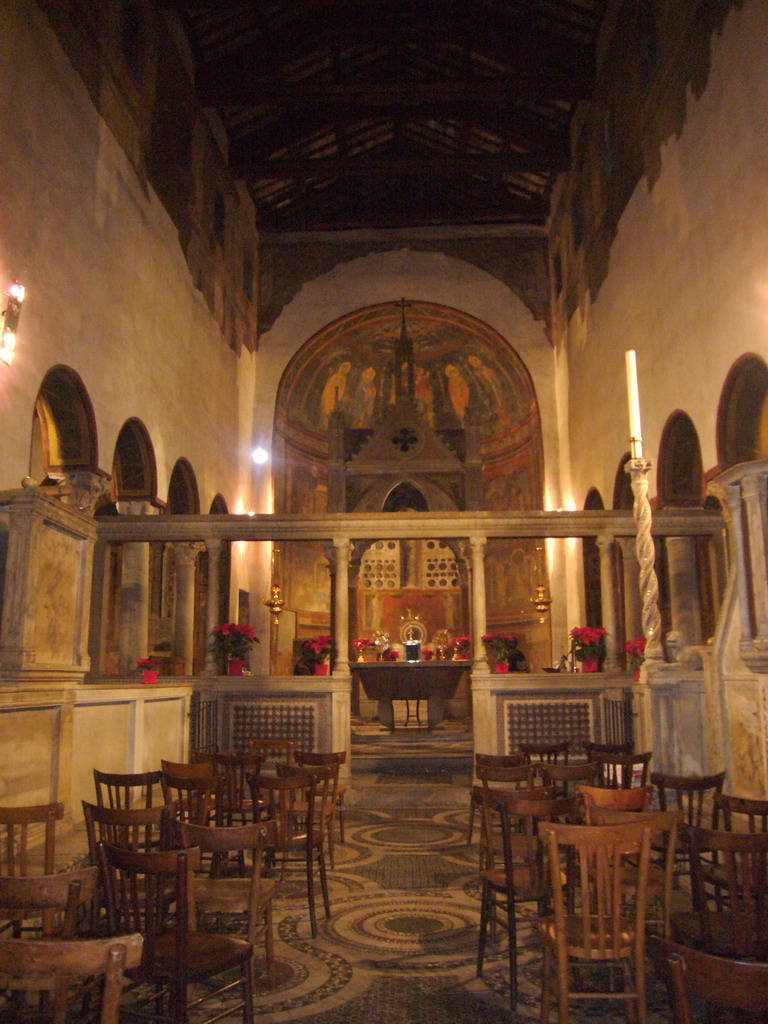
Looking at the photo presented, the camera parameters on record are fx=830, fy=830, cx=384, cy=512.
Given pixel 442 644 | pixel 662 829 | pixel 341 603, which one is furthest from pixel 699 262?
pixel 442 644

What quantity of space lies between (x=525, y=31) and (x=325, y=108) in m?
4.87

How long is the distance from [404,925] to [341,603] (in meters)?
6.28

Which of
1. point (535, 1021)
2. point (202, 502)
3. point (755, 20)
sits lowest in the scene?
point (535, 1021)

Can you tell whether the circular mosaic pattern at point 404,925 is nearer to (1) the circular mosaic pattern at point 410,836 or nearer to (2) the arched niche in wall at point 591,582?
(1) the circular mosaic pattern at point 410,836

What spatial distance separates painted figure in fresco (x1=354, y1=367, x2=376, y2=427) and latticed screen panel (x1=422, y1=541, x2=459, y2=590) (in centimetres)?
399

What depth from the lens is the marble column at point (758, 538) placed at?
19.0 ft

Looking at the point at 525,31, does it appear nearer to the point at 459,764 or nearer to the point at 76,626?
the point at 459,764

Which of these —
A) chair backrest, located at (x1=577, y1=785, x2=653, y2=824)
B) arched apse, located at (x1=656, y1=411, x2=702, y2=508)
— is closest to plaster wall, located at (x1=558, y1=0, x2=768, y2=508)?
arched apse, located at (x1=656, y1=411, x2=702, y2=508)

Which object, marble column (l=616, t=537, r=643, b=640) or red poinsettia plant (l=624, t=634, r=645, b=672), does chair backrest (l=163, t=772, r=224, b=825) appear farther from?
marble column (l=616, t=537, r=643, b=640)

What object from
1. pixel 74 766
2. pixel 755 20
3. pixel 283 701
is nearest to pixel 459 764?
pixel 283 701

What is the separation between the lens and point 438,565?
73.9ft

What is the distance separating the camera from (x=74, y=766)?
7059 mm

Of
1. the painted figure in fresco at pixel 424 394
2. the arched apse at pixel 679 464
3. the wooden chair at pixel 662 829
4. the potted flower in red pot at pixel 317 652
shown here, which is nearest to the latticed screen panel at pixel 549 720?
the potted flower in red pot at pixel 317 652

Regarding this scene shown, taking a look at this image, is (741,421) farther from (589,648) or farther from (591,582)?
(591,582)
